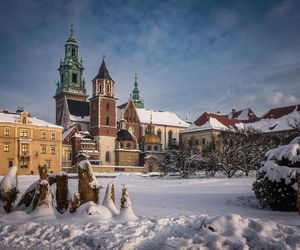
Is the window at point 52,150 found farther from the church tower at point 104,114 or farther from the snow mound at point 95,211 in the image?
the snow mound at point 95,211

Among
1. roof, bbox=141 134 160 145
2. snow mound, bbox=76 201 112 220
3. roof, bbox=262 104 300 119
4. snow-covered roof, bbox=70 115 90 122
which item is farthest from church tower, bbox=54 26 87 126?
snow mound, bbox=76 201 112 220

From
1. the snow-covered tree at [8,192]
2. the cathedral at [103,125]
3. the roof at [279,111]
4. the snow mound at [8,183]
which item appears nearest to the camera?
the snow-covered tree at [8,192]

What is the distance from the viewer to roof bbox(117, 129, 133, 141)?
7462cm

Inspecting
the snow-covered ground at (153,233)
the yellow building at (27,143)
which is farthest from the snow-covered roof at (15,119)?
the snow-covered ground at (153,233)

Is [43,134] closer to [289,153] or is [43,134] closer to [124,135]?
[124,135]

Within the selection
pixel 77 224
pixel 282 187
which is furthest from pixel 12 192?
pixel 282 187

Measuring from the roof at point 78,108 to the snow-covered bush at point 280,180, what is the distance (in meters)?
69.6

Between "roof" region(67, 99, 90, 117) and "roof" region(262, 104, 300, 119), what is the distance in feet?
132

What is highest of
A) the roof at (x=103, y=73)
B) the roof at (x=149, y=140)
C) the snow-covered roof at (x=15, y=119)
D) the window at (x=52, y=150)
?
the roof at (x=103, y=73)

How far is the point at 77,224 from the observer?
9.36 metres

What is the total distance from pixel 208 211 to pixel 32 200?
603cm

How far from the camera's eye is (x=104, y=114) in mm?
73562

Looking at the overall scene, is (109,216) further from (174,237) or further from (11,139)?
(11,139)

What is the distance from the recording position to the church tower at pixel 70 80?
87750mm
